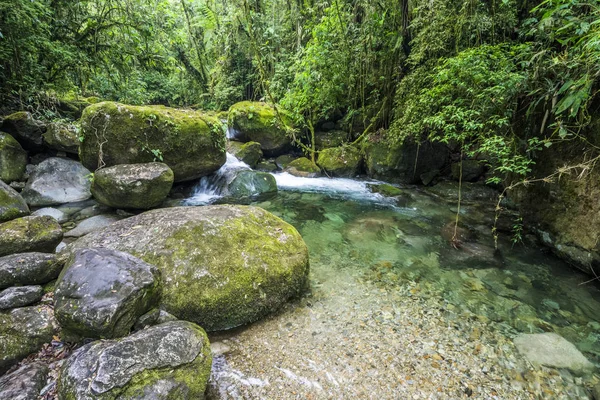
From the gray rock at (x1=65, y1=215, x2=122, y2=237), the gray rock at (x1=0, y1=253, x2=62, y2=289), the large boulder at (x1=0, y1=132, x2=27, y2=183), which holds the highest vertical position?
the large boulder at (x1=0, y1=132, x2=27, y2=183)

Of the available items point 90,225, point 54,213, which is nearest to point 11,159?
point 54,213

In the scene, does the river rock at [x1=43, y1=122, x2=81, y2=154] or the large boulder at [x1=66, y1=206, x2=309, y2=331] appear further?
the river rock at [x1=43, y1=122, x2=81, y2=154]

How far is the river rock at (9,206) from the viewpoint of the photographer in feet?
11.7

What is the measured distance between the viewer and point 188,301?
2498 millimetres

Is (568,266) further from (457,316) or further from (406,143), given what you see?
(406,143)

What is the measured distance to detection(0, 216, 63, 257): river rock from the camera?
2686 millimetres

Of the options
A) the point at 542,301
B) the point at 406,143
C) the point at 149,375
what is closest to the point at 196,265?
the point at 149,375

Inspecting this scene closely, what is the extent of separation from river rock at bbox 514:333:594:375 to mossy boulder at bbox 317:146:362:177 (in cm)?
704

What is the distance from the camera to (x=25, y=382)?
1.75 meters

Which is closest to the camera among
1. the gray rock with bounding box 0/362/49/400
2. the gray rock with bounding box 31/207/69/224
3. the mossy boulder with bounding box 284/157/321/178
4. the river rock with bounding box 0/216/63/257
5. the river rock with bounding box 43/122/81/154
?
the gray rock with bounding box 0/362/49/400

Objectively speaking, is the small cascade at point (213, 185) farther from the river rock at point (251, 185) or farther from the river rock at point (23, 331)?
the river rock at point (23, 331)

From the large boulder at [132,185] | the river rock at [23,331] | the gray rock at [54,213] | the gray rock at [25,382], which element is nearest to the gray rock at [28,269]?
the river rock at [23,331]

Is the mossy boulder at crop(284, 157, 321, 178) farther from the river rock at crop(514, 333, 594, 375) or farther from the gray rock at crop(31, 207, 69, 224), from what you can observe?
the river rock at crop(514, 333, 594, 375)

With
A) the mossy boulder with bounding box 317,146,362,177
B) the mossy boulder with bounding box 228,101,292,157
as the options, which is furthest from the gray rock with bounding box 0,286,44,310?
the mossy boulder with bounding box 228,101,292,157
